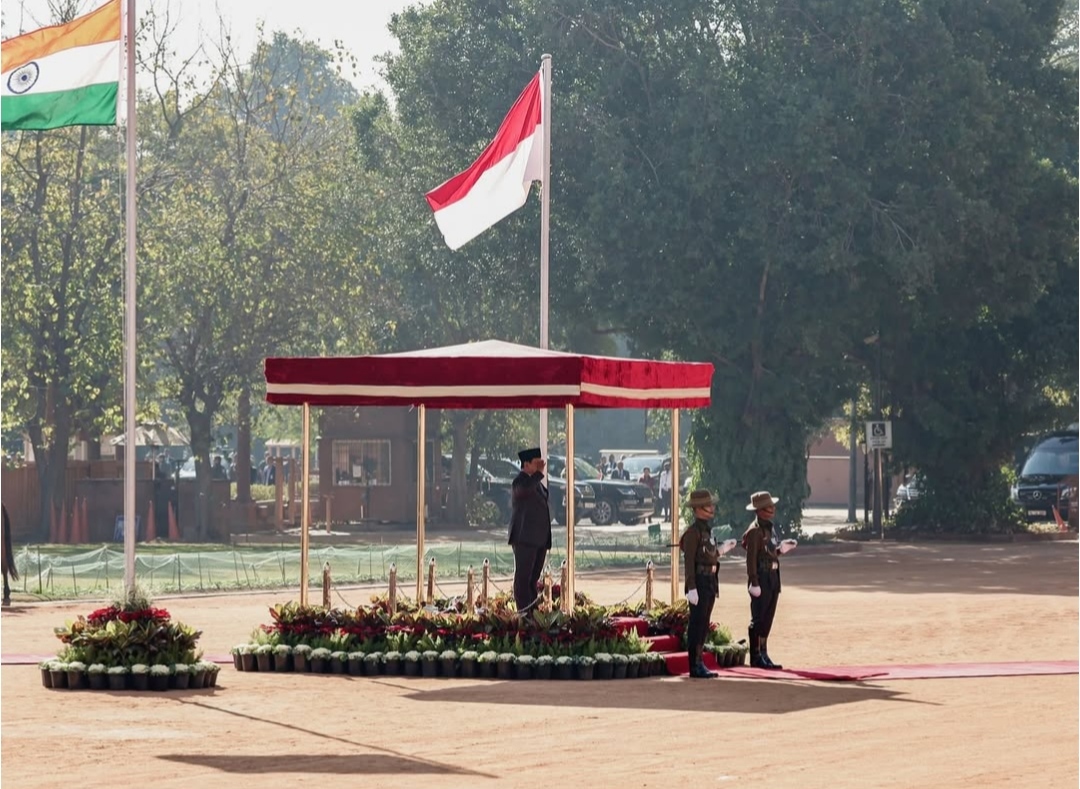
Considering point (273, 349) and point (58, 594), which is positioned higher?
point (273, 349)

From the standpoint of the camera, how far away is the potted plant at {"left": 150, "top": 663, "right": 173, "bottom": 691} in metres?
18.3

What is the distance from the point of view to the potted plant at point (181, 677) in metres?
18.4

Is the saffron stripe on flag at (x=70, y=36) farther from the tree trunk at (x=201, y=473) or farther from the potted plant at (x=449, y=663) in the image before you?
the tree trunk at (x=201, y=473)

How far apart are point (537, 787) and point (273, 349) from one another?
4046cm

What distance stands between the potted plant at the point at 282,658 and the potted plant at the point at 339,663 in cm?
44

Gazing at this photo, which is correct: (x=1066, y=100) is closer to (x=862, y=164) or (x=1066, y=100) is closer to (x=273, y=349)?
(x=862, y=164)

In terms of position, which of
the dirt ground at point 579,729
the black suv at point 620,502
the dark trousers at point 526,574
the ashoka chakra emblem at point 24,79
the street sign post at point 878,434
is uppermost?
the ashoka chakra emblem at point 24,79

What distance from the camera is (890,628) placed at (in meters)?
25.0

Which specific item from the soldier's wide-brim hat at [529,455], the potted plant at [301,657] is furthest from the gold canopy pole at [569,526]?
the potted plant at [301,657]

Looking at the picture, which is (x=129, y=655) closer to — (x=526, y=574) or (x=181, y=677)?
(x=181, y=677)

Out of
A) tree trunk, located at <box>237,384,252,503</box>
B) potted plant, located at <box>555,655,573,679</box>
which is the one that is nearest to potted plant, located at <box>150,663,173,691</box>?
potted plant, located at <box>555,655,573,679</box>

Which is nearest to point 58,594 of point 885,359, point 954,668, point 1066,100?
point 954,668

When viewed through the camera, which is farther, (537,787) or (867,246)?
(867,246)

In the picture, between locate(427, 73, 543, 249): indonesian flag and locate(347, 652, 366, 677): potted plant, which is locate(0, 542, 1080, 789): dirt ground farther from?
locate(427, 73, 543, 249): indonesian flag
